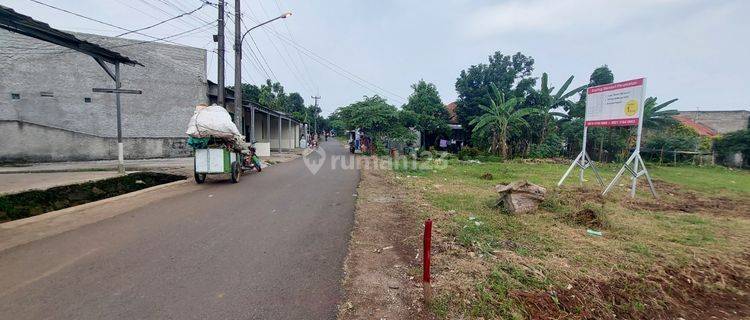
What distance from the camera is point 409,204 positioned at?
7.79 meters

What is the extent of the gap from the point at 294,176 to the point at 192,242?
7.99 metres

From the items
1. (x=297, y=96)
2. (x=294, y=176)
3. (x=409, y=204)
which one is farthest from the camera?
(x=297, y=96)

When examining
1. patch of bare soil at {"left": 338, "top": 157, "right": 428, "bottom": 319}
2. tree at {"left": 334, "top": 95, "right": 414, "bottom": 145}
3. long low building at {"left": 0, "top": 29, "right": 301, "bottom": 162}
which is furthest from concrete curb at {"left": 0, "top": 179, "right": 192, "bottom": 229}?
tree at {"left": 334, "top": 95, "right": 414, "bottom": 145}

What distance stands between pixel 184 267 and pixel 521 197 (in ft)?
19.5

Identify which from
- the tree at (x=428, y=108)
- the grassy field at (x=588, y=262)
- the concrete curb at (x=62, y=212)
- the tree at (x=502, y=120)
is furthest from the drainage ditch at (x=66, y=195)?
the tree at (x=428, y=108)

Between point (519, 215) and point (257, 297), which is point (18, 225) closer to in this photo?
point (257, 297)

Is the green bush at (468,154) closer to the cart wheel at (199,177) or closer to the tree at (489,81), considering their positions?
the tree at (489,81)

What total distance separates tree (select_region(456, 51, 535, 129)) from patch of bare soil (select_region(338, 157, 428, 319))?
23.6 meters

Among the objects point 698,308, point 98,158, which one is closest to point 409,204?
point 698,308

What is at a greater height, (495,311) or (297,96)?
(297,96)

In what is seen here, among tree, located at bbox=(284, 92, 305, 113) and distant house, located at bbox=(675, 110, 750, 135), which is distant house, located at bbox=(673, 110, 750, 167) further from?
tree, located at bbox=(284, 92, 305, 113)

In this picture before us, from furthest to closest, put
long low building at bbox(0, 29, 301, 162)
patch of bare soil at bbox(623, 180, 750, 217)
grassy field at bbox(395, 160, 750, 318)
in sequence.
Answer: long low building at bbox(0, 29, 301, 162) → patch of bare soil at bbox(623, 180, 750, 217) → grassy field at bbox(395, 160, 750, 318)

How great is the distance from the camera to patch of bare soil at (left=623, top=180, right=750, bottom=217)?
7698mm

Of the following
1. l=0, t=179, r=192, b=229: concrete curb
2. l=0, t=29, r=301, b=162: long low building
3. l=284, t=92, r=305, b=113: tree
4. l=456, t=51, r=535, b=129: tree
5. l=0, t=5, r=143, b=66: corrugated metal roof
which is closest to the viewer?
l=0, t=179, r=192, b=229: concrete curb
